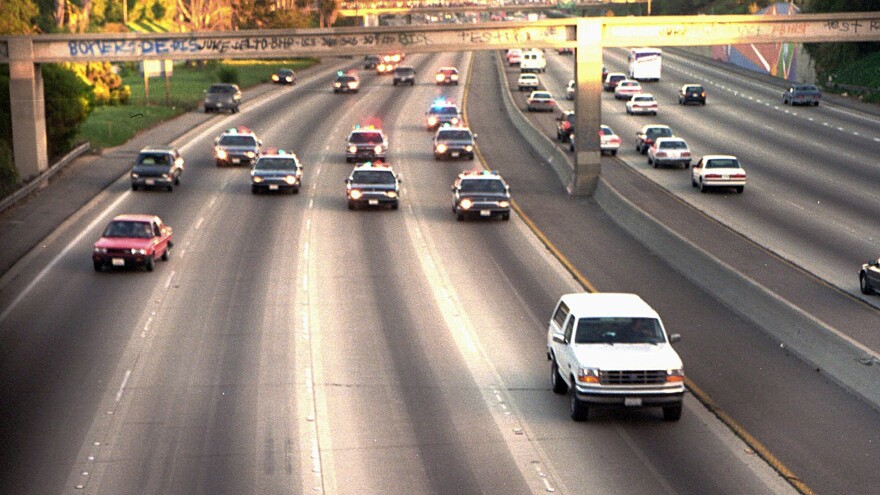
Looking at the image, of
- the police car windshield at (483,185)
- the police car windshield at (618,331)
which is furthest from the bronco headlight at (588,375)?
the police car windshield at (483,185)

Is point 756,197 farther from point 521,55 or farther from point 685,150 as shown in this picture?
point 521,55

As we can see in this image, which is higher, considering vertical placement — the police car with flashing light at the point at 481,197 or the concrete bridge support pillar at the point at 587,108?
the concrete bridge support pillar at the point at 587,108

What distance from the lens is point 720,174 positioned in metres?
55.5

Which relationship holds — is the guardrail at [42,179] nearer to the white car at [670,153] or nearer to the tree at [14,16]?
the tree at [14,16]

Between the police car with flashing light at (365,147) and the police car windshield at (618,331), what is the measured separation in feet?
143

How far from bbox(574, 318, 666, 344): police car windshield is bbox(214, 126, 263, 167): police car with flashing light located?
139 feet

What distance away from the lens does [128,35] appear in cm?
5706

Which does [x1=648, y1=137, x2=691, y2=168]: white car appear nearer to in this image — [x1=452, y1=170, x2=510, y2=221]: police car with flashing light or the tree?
[x1=452, y1=170, x2=510, y2=221]: police car with flashing light

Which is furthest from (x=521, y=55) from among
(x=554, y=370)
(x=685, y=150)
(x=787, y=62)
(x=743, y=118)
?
(x=554, y=370)

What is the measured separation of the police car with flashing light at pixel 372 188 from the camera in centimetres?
5156

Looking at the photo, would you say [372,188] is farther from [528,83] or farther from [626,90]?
[528,83]

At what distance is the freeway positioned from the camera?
69.3ft

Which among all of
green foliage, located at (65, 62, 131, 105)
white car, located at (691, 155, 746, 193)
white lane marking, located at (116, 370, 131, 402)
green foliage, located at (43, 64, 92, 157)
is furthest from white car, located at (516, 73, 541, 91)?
white lane marking, located at (116, 370, 131, 402)

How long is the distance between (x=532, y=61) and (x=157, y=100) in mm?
37618
